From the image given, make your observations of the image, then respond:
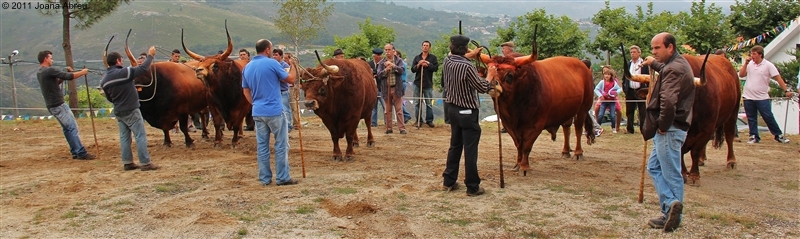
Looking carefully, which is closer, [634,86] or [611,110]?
[634,86]

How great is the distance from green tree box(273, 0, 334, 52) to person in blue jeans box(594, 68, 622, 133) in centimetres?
1431

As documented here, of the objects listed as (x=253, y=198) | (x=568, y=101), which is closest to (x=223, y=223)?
(x=253, y=198)

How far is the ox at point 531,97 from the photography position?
28.0 feet

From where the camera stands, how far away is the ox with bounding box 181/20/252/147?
11.0 metres

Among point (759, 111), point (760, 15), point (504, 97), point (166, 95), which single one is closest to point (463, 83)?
point (504, 97)

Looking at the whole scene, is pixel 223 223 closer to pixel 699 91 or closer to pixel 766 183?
pixel 699 91

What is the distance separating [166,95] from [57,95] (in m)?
1.65

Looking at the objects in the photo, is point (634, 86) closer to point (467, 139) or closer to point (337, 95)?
point (337, 95)

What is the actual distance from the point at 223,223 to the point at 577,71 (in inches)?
241

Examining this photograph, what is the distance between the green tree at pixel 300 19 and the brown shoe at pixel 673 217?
21.8 m

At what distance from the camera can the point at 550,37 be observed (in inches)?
949

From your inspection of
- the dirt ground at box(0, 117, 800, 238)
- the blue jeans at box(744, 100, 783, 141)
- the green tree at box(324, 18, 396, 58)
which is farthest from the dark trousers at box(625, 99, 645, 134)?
the green tree at box(324, 18, 396, 58)

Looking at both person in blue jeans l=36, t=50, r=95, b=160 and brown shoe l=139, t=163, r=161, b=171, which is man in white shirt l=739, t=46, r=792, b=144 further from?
person in blue jeans l=36, t=50, r=95, b=160

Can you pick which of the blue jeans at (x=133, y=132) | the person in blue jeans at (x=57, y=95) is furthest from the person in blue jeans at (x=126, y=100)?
the person in blue jeans at (x=57, y=95)
